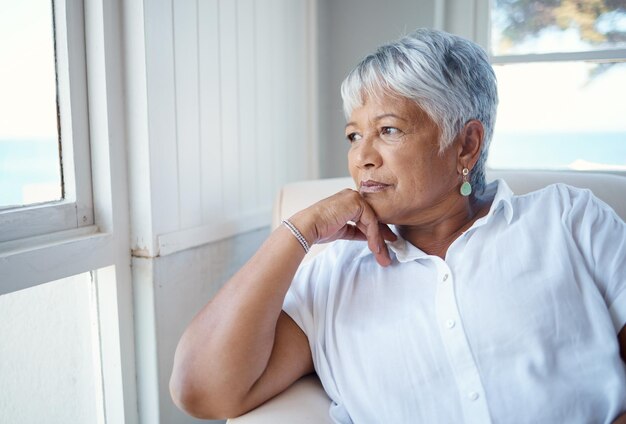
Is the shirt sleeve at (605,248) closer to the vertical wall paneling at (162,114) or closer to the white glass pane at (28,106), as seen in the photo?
the vertical wall paneling at (162,114)

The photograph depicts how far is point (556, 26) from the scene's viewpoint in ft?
6.69

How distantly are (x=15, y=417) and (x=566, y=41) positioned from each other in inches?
83.5

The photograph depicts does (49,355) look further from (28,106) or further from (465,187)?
(465,187)

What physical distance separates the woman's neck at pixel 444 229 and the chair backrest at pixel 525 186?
0.28m

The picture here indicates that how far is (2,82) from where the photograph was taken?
3.93ft

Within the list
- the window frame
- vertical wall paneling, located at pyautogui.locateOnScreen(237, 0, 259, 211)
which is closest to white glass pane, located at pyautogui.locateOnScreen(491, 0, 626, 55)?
vertical wall paneling, located at pyautogui.locateOnScreen(237, 0, 259, 211)

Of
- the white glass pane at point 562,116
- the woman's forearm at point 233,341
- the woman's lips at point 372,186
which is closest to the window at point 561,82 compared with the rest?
the white glass pane at point 562,116

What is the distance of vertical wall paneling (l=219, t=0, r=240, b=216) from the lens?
1.69 meters

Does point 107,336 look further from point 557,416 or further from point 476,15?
point 476,15

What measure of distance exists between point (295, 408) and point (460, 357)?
0.35 metres

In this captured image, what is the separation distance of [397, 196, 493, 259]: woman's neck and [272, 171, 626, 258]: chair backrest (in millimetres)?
279

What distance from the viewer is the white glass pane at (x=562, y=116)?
2018 mm

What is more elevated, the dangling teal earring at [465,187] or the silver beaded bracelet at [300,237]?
the dangling teal earring at [465,187]

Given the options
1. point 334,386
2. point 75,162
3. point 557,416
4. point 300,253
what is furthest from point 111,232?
point 557,416
